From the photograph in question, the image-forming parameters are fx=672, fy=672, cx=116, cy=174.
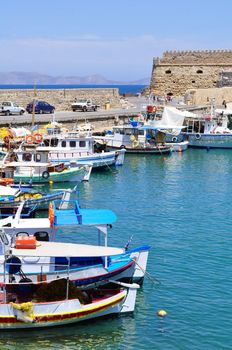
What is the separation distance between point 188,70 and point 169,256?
53.7 meters

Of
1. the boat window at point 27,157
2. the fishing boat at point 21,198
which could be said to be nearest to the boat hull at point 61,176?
the boat window at point 27,157

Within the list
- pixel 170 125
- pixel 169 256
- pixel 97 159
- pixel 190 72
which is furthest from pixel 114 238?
pixel 190 72

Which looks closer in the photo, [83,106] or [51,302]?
[51,302]

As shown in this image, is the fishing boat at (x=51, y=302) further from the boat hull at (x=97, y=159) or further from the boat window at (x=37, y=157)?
the boat hull at (x=97, y=159)

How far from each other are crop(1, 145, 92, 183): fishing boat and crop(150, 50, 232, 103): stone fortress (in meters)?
39.9

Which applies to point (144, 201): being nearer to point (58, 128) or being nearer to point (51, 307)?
point (58, 128)

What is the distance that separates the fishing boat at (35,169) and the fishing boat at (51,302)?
45.9 feet

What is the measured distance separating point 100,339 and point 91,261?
2.08 meters

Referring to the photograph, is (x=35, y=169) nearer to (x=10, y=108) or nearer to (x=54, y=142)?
(x=54, y=142)

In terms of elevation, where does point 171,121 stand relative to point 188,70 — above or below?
below

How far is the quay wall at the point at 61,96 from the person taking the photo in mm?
52750

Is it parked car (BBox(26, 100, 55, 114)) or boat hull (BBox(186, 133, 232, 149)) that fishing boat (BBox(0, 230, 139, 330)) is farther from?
parked car (BBox(26, 100, 55, 114))

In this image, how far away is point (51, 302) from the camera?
49.3 feet

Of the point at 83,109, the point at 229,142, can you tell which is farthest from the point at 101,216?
the point at 83,109
